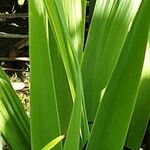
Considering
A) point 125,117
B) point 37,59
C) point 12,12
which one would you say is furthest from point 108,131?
point 12,12

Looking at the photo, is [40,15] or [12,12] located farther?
[12,12]

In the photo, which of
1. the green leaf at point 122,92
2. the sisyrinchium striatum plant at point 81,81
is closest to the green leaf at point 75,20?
the sisyrinchium striatum plant at point 81,81

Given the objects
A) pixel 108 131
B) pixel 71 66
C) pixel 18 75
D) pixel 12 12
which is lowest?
pixel 18 75

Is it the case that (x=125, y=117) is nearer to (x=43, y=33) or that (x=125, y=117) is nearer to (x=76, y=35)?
(x=43, y=33)

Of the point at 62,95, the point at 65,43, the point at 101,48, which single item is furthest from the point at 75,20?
the point at 65,43

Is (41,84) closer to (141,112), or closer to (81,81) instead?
(81,81)

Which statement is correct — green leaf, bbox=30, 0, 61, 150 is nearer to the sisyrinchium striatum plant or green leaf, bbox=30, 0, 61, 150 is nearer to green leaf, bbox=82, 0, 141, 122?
the sisyrinchium striatum plant

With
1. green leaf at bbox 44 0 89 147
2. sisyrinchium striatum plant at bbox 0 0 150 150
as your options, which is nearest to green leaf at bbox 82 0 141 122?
sisyrinchium striatum plant at bbox 0 0 150 150
